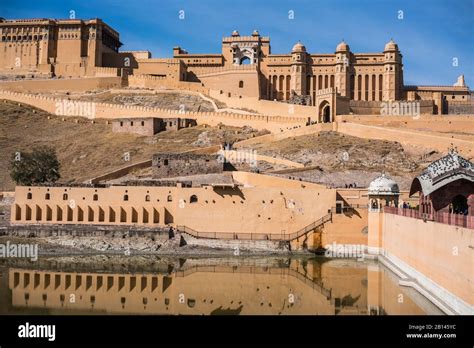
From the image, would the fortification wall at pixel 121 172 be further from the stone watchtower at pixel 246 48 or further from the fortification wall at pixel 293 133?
the stone watchtower at pixel 246 48

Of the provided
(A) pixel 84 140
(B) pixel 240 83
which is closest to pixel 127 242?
(A) pixel 84 140

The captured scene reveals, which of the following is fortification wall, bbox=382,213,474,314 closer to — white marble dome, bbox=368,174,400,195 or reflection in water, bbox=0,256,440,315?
reflection in water, bbox=0,256,440,315

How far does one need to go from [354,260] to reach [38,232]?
16.5 meters

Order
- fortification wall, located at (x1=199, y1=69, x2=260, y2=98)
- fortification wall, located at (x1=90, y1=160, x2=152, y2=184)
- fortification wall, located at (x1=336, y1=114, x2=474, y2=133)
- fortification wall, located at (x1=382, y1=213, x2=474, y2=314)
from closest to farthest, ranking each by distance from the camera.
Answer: fortification wall, located at (x1=382, y1=213, x2=474, y2=314) → fortification wall, located at (x1=90, y1=160, x2=152, y2=184) → fortification wall, located at (x1=336, y1=114, x2=474, y2=133) → fortification wall, located at (x1=199, y1=69, x2=260, y2=98)

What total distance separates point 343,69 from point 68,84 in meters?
29.0

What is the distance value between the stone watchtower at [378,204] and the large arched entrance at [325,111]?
2258 centimetres

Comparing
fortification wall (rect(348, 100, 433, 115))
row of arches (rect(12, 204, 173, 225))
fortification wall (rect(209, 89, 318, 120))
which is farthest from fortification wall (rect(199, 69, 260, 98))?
row of arches (rect(12, 204, 173, 225))

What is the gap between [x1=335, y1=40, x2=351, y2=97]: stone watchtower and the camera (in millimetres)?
61938

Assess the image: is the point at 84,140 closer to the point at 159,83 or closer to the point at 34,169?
the point at 34,169

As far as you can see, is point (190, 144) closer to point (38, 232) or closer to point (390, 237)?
point (38, 232)

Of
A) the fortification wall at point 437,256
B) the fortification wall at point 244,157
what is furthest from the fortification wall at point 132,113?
the fortification wall at point 437,256

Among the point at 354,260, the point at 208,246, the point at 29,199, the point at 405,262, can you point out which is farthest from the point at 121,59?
the point at 405,262

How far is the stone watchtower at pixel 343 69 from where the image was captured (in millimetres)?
61938

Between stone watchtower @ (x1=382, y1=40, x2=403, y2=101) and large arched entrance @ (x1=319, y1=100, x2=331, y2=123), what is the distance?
10397 mm
